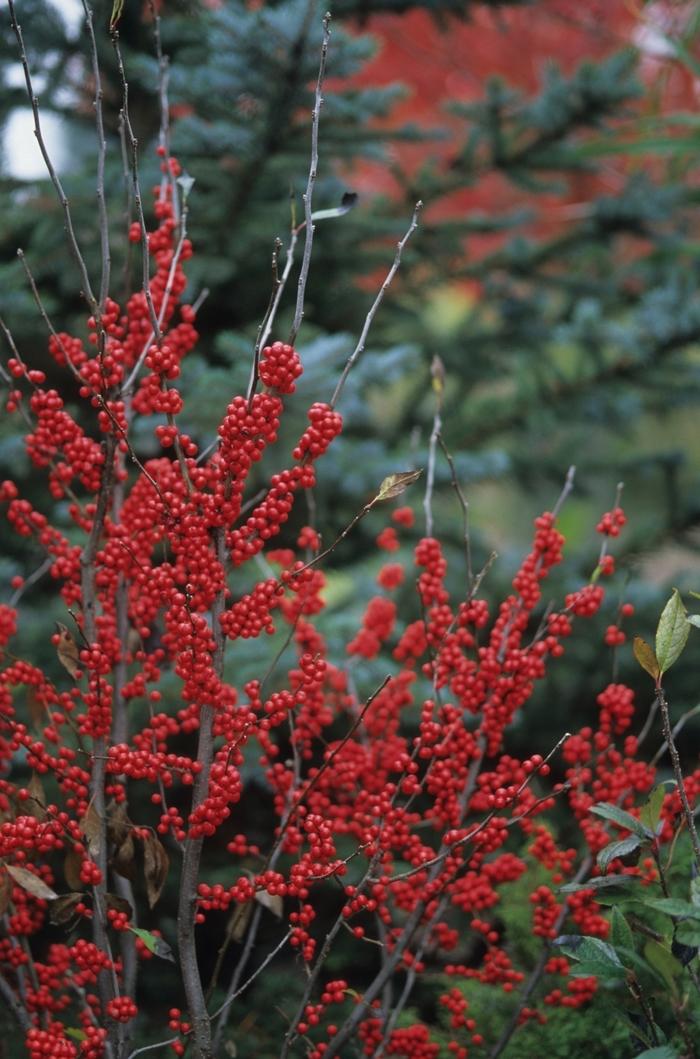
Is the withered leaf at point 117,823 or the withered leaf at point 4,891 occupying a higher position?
the withered leaf at point 117,823

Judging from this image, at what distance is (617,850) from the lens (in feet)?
3.22

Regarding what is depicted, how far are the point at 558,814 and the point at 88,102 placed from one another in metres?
1.94

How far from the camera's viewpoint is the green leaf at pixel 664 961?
3.06ft

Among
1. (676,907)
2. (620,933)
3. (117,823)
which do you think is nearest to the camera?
(676,907)

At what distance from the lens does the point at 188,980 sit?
1033 millimetres

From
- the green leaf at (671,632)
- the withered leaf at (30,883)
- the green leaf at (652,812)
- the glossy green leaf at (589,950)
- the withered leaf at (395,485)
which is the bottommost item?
the glossy green leaf at (589,950)

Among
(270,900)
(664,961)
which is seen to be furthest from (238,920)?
(664,961)

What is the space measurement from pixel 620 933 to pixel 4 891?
588 mm

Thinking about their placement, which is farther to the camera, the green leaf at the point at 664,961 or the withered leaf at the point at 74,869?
the withered leaf at the point at 74,869

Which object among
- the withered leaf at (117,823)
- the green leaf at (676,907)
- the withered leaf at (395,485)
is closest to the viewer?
the green leaf at (676,907)

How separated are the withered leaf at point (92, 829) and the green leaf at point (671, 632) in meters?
0.57

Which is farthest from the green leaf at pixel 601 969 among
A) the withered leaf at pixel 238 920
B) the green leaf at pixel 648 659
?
the withered leaf at pixel 238 920

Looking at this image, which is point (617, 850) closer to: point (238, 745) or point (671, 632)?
point (671, 632)

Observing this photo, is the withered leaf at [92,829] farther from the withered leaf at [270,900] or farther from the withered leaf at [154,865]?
the withered leaf at [270,900]
